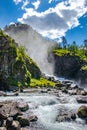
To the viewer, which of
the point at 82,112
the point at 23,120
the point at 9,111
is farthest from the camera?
the point at 82,112

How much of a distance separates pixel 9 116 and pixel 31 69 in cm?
12989

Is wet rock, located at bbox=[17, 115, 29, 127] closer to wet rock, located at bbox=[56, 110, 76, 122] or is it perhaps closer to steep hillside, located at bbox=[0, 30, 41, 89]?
wet rock, located at bbox=[56, 110, 76, 122]

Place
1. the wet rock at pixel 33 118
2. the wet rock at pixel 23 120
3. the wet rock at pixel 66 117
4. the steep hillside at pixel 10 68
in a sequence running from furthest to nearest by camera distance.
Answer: the steep hillside at pixel 10 68 < the wet rock at pixel 66 117 < the wet rock at pixel 33 118 < the wet rock at pixel 23 120

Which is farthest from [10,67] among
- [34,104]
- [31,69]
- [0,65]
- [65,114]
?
[65,114]

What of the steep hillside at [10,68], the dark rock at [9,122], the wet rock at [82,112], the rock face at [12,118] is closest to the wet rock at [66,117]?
the wet rock at [82,112]

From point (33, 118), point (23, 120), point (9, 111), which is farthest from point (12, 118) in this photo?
point (33, 118)

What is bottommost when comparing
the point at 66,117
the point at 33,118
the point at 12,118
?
→ the point at 66,117

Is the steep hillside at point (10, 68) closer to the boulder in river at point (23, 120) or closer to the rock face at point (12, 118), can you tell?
the rock face at point (12, 118)

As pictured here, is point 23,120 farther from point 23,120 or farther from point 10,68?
point 10,68

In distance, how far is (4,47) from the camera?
14412 centimetres

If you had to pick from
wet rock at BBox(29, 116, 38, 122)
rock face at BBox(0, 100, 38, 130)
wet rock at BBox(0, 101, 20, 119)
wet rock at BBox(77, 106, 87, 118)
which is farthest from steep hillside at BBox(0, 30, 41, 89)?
wet rock at BBox(29, 116, 38, 122)

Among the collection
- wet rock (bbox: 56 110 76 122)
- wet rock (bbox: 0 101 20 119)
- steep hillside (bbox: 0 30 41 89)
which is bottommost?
wet rock (bbox: 56 110 76 122)

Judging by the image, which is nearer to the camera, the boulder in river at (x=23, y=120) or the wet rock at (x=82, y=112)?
the boulder in river at (x=23, y=120)

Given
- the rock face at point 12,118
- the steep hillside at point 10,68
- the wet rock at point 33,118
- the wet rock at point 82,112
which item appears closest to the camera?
the rock face at point 12,118
